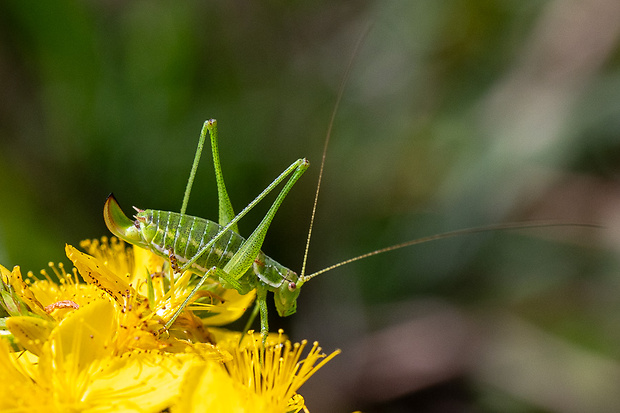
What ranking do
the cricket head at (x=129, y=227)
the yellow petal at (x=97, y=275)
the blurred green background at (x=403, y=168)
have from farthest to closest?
1. the blurred green background at (x=403, y=168)
2. the cricket head at (x=129, y=227)
3. the yellow petal at (x=97, y=275)

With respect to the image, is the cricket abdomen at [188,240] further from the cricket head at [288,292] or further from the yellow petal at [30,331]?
the yellow petal at [30,331]

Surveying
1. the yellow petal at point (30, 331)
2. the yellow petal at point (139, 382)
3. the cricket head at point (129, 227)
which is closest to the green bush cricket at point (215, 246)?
the cricket head at point (129, 227)

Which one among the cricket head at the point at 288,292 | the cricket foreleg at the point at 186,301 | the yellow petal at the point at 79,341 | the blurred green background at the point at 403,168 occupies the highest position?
the blurred green background at the point at 403,168

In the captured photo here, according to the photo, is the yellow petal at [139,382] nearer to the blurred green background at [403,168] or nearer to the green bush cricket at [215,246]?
the green bush cricket at [215,246]

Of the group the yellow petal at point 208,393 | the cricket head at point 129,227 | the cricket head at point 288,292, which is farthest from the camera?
the cricket head at point 288,292

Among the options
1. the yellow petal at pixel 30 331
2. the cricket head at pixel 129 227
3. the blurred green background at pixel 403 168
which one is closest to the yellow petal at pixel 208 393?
the yellow petal at pixel 30 331

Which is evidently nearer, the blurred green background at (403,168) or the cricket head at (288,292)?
the cricket head at (288,292)

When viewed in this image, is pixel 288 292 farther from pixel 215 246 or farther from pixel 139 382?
pixel 139 382

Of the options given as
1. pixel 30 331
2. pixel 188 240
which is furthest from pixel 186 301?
pixel 30 331

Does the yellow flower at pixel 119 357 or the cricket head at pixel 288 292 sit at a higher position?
the cricket head at pixel 288 292
